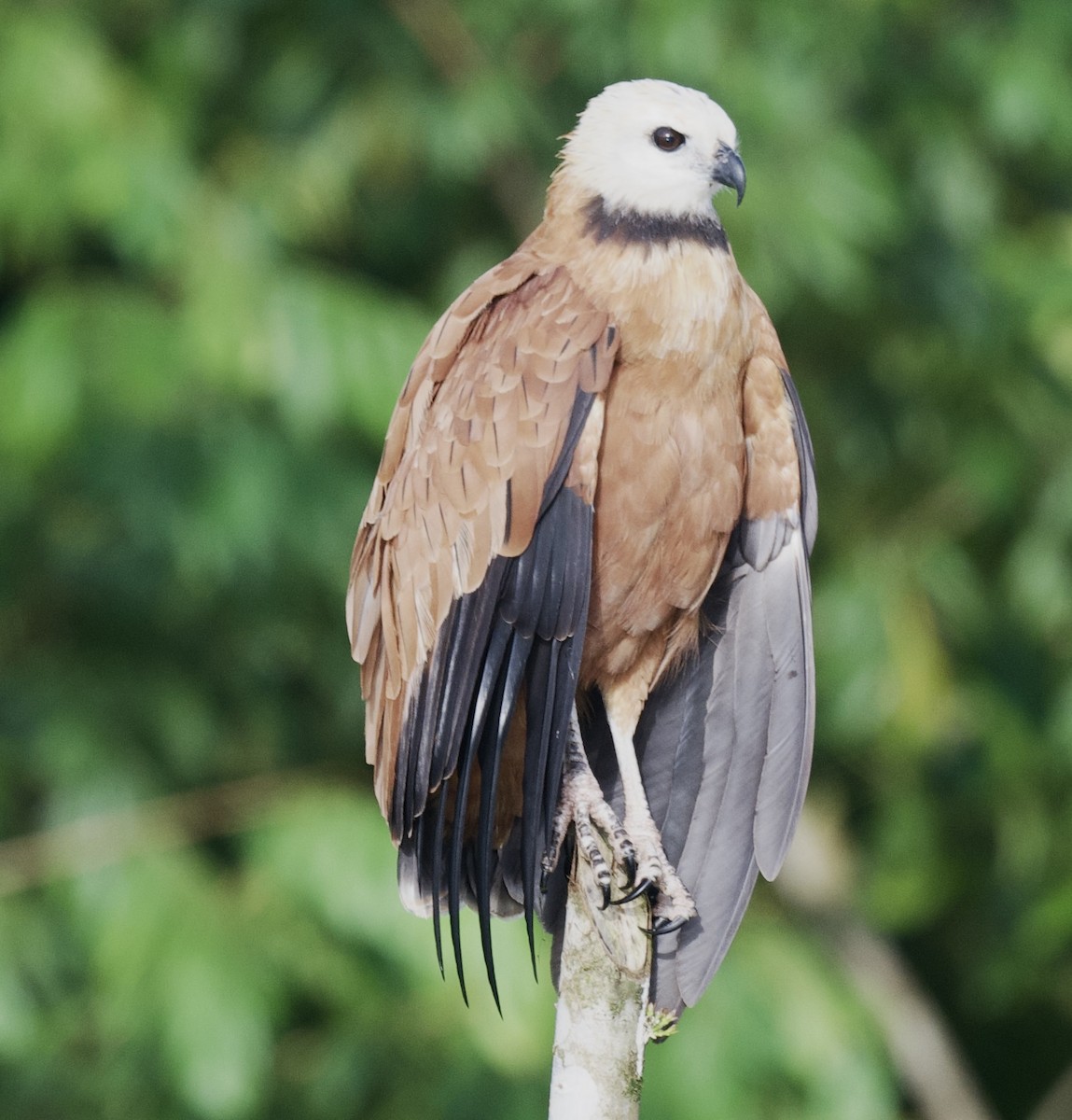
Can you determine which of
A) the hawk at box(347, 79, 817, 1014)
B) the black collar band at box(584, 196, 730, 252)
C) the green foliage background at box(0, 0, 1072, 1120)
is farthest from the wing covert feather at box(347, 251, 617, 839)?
the green foliage background at box(0, 0, 1072, 1120)

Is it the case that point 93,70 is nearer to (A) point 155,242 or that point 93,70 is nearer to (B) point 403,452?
(A) point 155,242

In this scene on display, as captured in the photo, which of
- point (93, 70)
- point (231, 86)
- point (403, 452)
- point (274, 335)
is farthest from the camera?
point (231, 86)

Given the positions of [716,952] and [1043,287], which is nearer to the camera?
[716,952]

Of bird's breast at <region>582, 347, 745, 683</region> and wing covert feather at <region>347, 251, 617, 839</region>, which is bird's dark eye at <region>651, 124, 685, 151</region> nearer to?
wing covert feather at <region>347, 251, 617, 839</region>

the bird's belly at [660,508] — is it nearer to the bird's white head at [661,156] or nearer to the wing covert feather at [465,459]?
the wing covert feather at [465,459]

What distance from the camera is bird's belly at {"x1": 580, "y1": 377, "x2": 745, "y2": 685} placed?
2803 mm

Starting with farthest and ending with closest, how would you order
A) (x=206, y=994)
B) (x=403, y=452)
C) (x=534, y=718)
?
(x=206, y=994) < (x=403, y=452) < (x=534, y=718)

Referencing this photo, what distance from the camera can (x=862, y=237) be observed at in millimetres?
5770

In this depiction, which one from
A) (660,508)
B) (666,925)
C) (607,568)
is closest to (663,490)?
(660,508)

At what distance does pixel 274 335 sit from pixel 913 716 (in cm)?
257

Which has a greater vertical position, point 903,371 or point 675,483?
point 675,483

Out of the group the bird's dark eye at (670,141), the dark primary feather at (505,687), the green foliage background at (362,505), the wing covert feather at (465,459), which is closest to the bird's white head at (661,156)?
the bird's dark eye at (670,141)

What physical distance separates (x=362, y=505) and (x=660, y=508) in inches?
94.8

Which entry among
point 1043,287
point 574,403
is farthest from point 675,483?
point 1043,287
